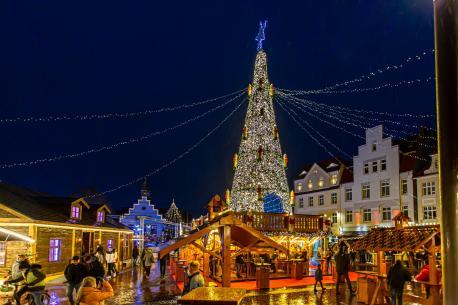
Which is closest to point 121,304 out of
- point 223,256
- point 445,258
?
point 223,256

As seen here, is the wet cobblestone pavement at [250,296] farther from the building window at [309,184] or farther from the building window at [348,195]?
the building window at [309,184]

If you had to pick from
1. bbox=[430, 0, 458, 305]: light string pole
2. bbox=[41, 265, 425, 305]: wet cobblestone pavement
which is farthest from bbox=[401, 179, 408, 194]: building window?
bbox=[430, 0, 458, 305]: light string pole

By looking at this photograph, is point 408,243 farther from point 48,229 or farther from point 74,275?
point 48,229

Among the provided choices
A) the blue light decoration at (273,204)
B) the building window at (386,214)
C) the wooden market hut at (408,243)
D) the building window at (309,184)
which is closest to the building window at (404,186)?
the building window at (386,214)

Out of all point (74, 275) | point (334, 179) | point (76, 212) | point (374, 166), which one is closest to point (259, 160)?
point (76, 212)

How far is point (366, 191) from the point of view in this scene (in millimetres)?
42000

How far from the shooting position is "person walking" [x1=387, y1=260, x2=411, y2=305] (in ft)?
38.3

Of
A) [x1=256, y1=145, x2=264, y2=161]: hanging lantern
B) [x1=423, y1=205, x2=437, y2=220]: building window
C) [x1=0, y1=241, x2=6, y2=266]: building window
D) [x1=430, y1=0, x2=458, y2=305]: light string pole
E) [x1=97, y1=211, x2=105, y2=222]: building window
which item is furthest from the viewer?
[x1=423, y1=205, x2=437, y2=220]: building window

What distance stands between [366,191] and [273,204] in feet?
50.5

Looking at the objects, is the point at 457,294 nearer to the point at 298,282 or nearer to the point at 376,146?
the point at 298,282

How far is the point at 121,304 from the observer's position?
48.1 feet

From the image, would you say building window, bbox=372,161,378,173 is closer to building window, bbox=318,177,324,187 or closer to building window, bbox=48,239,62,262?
building window, bbox=318,177,324,187

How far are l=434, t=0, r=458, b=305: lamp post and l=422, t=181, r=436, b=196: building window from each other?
1419 inches

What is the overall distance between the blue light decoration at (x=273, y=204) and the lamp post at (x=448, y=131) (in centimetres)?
2657
